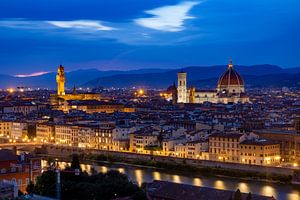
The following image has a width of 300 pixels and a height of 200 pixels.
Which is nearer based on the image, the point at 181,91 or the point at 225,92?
the point at 225,92

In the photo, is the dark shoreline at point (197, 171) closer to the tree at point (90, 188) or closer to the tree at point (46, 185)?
the tree at point (90, 188)

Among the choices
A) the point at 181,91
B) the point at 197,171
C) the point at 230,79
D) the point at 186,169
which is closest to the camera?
the point at 197,171

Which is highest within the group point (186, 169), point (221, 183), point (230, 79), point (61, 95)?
point (230, 79)

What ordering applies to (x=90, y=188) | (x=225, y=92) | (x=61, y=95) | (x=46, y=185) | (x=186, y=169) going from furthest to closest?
(x=225, y=92) < (x=61, y=95) < (x=186, y=169) < (x=46, y=185) < (x=90, y=188)

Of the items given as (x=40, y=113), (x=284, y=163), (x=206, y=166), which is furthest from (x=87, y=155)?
(x=40, y=113)

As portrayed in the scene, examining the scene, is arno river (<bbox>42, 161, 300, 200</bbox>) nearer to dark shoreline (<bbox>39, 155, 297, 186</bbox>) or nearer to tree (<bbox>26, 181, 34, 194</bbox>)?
dark shoreline (<bbox>39, 155, 297, 186</bbox>)

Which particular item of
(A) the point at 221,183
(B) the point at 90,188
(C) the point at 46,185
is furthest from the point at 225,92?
(B) the point at 90,188

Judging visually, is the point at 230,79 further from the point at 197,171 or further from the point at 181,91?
the point at 197,171

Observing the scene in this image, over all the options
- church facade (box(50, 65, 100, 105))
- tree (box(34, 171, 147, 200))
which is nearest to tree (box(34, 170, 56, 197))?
tree (box(34, 171, 147, 200))
